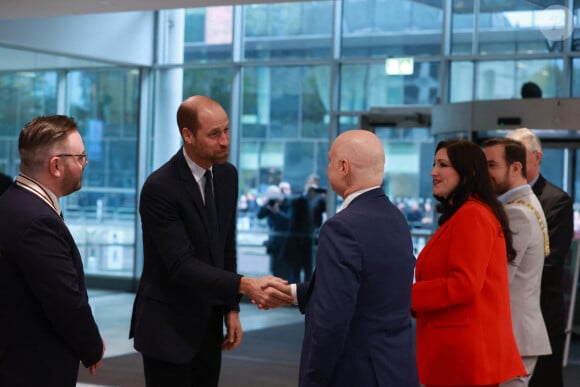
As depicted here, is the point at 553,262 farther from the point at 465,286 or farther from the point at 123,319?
the point at 123,319

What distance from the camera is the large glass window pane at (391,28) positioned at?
41.0ft

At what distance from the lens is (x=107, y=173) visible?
14188mm

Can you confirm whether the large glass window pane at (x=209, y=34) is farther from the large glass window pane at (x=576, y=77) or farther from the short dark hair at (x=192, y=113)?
the short dark hair at (x=192, y=113)

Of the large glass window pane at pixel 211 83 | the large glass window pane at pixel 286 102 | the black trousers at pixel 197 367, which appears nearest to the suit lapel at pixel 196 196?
the black trousers at pixel 197 367

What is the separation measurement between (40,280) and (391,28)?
1042 cm

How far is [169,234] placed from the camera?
11.8 ft

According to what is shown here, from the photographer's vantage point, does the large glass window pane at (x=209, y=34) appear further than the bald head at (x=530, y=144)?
Yes

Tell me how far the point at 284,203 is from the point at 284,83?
176 centimetres

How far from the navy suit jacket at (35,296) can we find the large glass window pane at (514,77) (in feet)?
31.0

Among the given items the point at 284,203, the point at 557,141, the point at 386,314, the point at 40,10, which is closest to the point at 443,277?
the point at 386,314

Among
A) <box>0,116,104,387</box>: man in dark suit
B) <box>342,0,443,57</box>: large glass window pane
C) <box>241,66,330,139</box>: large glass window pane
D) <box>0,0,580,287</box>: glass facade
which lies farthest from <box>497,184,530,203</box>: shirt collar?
<box>241,66,330,139</box>: large glass window pane

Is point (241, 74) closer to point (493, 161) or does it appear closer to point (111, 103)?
point (111, 103)

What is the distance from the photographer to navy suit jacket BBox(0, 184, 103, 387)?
293 centimetres

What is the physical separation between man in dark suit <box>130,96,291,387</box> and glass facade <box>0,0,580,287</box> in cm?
812
